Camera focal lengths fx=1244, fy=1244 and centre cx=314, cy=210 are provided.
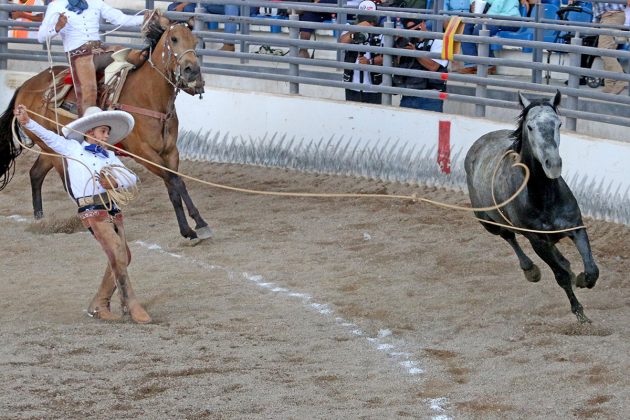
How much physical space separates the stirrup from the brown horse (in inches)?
4.9

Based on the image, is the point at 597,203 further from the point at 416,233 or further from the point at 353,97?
the point at 353,97

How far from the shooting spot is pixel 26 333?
8336 mm

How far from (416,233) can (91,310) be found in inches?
144

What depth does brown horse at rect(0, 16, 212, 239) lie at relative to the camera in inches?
452

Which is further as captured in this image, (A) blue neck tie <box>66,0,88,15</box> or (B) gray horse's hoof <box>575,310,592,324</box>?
(A) blue neck tie <box>66,0,88,15</box>

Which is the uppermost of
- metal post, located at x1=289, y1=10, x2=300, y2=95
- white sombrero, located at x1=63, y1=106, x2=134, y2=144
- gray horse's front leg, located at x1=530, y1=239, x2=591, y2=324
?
white sombrero, located at x1=63, y1=106, x2=134, y2=144

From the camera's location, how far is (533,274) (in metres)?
9.11

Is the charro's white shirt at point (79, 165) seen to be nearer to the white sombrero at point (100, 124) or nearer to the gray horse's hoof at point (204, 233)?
the white sombrero at point (100, 124)

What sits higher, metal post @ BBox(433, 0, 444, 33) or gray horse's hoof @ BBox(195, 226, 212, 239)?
metal post @ BBox(433, 0, 444, 33)

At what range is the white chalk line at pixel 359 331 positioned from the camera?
697 cm

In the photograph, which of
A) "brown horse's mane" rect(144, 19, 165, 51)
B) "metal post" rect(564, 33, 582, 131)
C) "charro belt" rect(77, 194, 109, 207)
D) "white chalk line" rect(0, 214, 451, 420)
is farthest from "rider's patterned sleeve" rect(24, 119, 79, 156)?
"metal post" rect(564, 33, 582, 131)

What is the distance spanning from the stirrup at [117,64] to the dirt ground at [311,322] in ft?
4.96

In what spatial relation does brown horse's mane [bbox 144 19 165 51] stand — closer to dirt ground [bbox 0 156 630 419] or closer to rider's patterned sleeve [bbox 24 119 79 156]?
dirt ground [bbox 0 156 630 419]

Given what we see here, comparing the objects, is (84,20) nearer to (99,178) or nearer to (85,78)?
(85,78)
